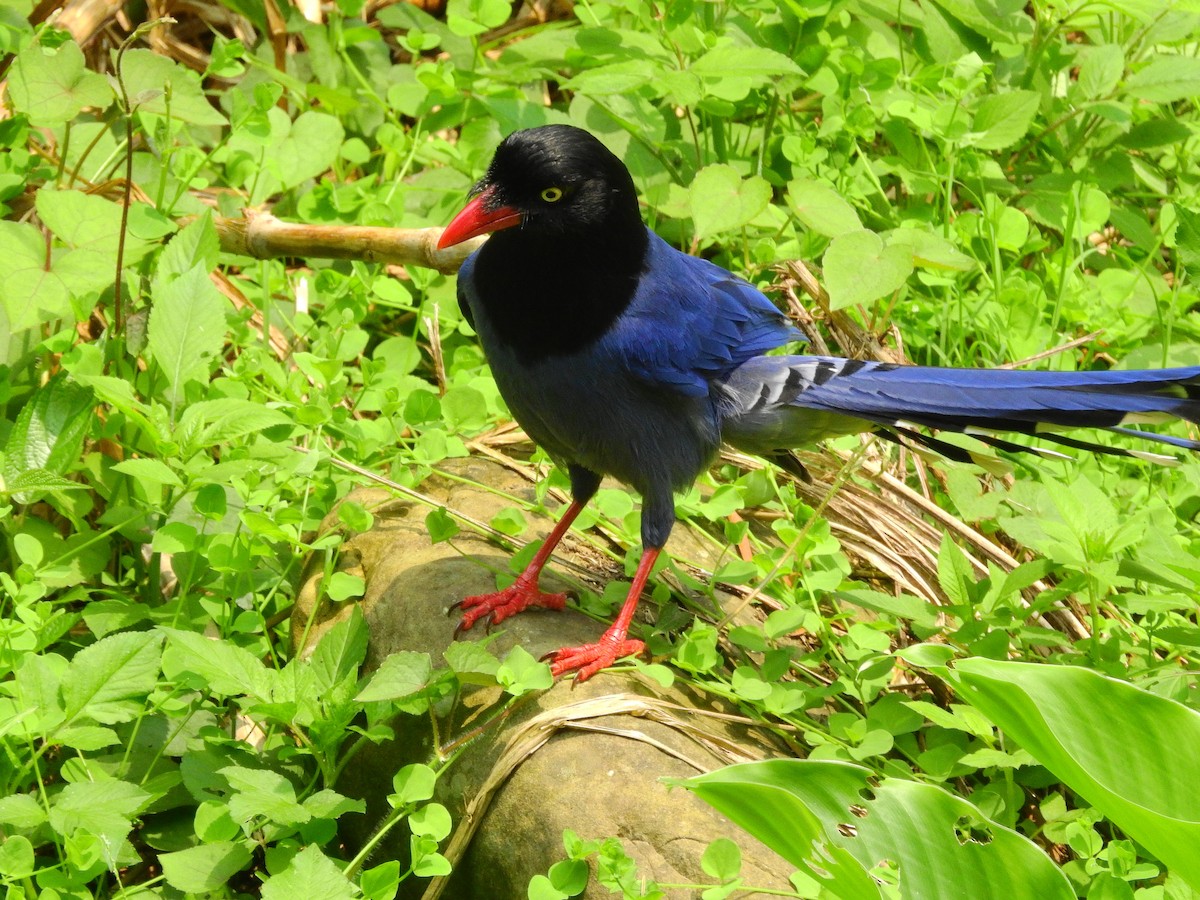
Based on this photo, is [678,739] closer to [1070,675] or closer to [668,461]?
[668,461]

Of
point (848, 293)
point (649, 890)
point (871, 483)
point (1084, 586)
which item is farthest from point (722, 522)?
point (649, 890)

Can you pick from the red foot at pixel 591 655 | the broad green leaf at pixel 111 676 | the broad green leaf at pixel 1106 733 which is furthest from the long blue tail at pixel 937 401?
the broad green leaf at pixel 111 676

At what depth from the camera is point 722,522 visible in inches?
158

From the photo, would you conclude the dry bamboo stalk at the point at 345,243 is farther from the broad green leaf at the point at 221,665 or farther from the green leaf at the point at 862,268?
the broad green leaf at the point at 221,665

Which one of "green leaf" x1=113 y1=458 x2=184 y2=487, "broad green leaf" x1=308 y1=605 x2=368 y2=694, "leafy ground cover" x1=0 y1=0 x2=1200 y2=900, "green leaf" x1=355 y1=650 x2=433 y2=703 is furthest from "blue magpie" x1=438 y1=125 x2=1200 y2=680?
"green leaf" x1=113 y1=458 x2=184 y2=487

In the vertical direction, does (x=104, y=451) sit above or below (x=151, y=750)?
above

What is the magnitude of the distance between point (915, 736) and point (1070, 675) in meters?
1.09

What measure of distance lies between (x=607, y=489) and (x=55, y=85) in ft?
7.08

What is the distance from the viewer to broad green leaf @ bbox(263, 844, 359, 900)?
7.98ft

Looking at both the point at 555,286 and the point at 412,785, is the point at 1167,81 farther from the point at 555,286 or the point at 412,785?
the point at 412,785

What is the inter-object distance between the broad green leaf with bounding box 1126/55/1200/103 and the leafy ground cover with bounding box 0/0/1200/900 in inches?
0.6

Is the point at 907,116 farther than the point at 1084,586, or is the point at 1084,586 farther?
the point at 907,116

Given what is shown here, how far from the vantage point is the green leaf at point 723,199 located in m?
4.18

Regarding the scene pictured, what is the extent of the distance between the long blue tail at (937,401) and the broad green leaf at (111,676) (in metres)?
1.65
